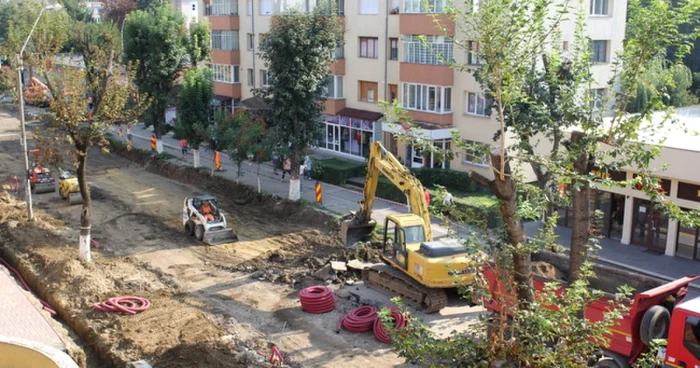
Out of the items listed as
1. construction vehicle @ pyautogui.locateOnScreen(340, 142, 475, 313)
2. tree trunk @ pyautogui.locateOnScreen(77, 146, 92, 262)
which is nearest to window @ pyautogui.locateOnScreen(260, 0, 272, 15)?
tree trunk @ pyautogui.locateOnScreen(77, 146, 92, 262)

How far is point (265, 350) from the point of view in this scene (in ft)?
61.1

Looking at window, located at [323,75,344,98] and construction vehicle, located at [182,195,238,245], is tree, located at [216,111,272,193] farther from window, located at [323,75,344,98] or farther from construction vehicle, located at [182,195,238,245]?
window, located at [323,75,344,98]

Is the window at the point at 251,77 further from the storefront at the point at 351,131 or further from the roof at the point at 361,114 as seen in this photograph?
the roof at the point at 361,114

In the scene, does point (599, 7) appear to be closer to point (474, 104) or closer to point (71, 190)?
point (474, 104)

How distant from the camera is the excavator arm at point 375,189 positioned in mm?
23078

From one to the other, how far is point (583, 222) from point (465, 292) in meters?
8.49

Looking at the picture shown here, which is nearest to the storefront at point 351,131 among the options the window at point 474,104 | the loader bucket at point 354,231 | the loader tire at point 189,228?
the window at point 474,104

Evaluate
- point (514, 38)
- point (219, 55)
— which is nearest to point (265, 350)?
point (514, 38)

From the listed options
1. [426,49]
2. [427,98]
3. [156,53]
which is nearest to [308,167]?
[427,98]

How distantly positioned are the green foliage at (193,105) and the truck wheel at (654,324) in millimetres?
27591

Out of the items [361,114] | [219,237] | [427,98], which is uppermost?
[427,98]

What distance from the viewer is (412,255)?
21.4m

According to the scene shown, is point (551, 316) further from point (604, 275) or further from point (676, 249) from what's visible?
point (676, 249)

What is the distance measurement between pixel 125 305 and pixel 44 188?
58.5 ft
